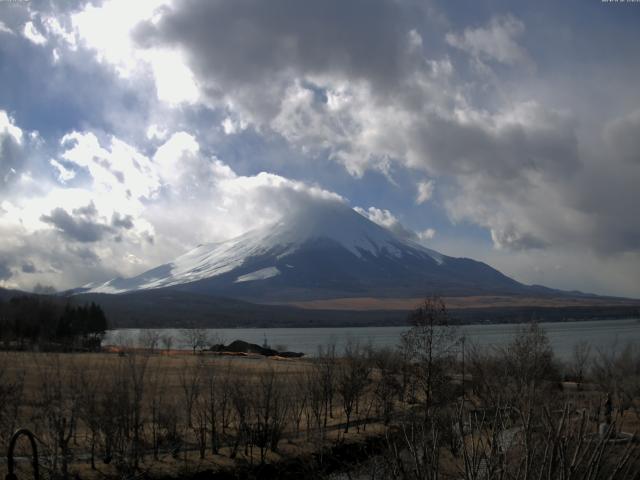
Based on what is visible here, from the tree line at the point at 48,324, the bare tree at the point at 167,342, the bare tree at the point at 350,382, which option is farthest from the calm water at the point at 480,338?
the bare tree at the point at 350,382

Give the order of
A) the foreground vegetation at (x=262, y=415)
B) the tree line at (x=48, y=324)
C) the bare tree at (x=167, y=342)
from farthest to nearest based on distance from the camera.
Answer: the bare tree at (x=167, y=342) → the tree line at (x=48, y=324) → the foreground vegetation at (x=262, y=415)

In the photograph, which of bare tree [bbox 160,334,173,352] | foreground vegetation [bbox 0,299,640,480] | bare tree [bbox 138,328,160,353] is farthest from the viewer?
bare tree [bbox 160,334,173,352]

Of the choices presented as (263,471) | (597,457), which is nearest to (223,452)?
(263,471)

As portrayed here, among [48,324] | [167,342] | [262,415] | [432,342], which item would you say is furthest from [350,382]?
[48,324]

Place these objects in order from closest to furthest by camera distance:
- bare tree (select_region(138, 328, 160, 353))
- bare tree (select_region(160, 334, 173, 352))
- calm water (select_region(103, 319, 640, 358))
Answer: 1. bare tree (select_region(138, 328, 160, 353))
2. bare tree (select_region(160, 334, 173, 352))
3. calm water (select_region(103, 319, 640, 358))

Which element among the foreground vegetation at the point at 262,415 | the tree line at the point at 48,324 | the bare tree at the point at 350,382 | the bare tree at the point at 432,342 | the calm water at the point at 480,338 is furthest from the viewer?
the calm water at the point at 480,338

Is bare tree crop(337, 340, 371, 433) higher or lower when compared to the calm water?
higher

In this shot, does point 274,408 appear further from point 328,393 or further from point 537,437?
point 537,437

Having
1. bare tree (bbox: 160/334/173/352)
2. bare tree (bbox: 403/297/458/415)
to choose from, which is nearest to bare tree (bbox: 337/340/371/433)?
bare tree (bbox: 403/297/458/415)

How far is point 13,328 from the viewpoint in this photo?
257ft

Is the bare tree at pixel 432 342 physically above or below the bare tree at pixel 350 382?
above

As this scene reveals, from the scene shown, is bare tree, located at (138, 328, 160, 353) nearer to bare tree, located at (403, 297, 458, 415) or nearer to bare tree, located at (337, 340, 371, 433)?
bare tree, located at (337, 340, 371, 433)

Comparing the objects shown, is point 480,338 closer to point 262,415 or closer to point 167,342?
point 167,342

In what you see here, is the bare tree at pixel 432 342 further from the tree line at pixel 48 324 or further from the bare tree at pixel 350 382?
the tree line at pixel 48 324
